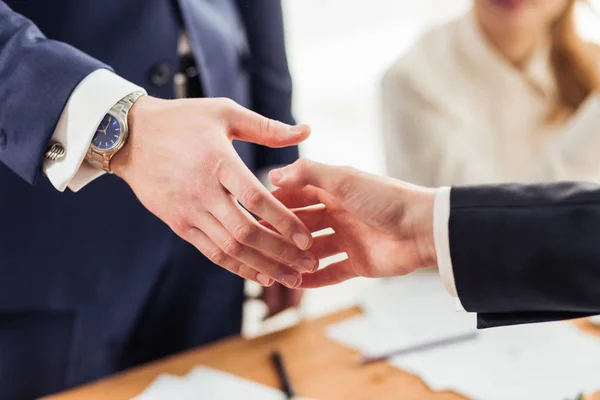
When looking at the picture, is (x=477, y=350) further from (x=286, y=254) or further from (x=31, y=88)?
(x=31, y=88)

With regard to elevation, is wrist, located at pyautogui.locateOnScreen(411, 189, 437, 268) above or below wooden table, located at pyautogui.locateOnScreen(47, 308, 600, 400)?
above

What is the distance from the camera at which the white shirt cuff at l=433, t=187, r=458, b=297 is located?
28.0 inches

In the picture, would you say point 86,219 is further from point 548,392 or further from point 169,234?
point 548,392

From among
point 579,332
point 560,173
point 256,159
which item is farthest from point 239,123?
point 560,173

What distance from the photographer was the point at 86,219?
104cm

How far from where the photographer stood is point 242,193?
0.68 metres

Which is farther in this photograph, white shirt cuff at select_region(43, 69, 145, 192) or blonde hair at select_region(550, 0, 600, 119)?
blonde hair at select_region(550, 0, 600, 119)

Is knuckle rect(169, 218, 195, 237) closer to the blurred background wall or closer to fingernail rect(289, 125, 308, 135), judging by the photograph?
fingernail rect(289, 125, 308, 135)

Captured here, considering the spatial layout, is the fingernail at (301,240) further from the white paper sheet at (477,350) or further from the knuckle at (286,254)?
the white paper sheet at (477,350)

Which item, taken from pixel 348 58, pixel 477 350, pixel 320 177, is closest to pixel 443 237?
pixel 320 177

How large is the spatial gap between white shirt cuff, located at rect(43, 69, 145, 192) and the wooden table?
0.34m

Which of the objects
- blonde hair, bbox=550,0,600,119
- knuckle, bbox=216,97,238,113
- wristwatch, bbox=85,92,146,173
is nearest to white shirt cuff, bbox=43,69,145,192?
wristwatch, bbox=85,92,146,173

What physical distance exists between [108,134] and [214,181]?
140mm

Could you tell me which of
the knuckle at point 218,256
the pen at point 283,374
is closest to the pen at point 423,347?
the pen at point 283,374
